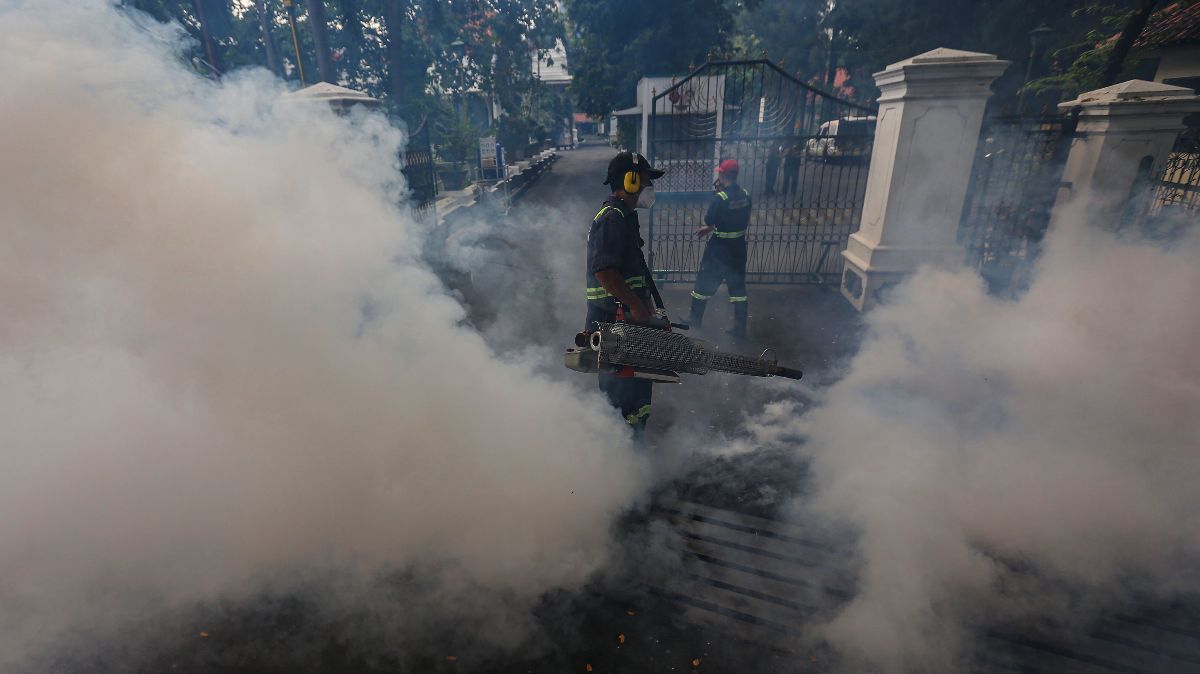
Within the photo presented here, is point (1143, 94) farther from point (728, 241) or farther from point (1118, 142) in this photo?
point (728, 241)

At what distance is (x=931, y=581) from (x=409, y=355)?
3.38 meters

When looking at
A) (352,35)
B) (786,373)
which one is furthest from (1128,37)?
(352,35)

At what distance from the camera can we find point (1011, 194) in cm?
637

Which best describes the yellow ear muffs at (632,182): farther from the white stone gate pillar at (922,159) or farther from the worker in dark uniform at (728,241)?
the white stone gate pillar at (922,159)

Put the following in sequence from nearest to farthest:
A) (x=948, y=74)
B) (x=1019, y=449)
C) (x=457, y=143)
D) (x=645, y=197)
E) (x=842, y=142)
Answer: (x=1019, y=449)
(x=645, y=197)
(x=948, y=74)
(x=842, y=142)
(x=457, y=143)

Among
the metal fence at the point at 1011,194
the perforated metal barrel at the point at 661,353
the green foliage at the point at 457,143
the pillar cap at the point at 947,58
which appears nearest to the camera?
the perforated metal barrel at the point at 661,353

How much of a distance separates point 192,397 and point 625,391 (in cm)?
251

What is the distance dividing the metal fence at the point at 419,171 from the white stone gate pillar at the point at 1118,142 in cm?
763

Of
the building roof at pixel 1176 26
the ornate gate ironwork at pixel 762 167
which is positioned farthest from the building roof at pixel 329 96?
the building roof at pixel 1176 26

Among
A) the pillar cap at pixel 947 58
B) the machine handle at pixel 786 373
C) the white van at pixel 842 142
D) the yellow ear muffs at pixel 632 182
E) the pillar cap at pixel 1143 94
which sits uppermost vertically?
the pillar cap at pixel 947 58

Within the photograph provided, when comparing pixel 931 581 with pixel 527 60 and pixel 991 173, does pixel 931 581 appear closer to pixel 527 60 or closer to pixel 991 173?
pixel 991 173

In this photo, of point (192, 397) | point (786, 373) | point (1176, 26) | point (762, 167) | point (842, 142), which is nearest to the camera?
point (192, 397)

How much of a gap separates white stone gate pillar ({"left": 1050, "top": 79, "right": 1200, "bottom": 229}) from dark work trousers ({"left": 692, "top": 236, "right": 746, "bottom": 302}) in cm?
339

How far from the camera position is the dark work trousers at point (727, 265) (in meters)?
5.76
